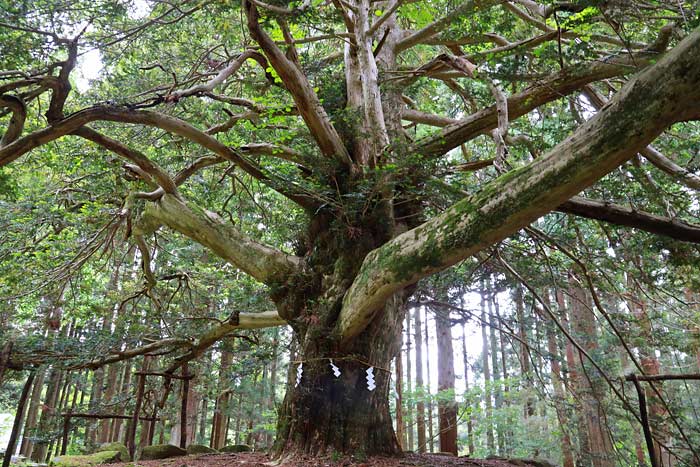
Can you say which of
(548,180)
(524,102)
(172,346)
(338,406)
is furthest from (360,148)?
(172,346)

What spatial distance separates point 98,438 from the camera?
1327 centimetres

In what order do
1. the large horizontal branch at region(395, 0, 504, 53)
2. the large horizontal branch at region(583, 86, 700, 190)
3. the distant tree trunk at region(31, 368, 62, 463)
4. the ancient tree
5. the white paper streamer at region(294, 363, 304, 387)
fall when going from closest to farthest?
the ancient tree, the large horizontal branch at region(583, 86, 700, 190), the large horizontal branch at region(395, 0, 504, 53), the white paper streamer at region(294, 363, 304, 387), the distant tree trunk at region(31, 368, 62, 463)

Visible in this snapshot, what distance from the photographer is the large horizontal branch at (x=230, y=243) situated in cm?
475

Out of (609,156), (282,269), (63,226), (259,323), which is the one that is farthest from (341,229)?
(63,226)

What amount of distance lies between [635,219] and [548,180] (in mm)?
1211

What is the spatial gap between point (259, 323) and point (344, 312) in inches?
86.8

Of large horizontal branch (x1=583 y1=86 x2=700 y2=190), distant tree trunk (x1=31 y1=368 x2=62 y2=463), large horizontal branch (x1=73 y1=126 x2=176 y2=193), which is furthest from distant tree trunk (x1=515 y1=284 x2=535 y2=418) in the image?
distant tree trunk (x1=31 y1=368 x2=62 y2=463)

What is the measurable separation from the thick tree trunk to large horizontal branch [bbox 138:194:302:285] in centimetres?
84

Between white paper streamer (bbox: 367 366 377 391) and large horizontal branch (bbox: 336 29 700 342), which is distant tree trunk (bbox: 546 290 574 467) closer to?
white paper streamer (bbox: 367 366 377 391)

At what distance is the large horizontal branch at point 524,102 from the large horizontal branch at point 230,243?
196 cm

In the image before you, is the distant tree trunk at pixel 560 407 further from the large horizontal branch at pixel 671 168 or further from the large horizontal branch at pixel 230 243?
the large horizontal branch at pixel 230 243

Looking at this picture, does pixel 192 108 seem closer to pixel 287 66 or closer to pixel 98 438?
pixel 287 66

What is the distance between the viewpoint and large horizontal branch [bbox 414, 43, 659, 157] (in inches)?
148

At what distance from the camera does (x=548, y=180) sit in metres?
2.61
